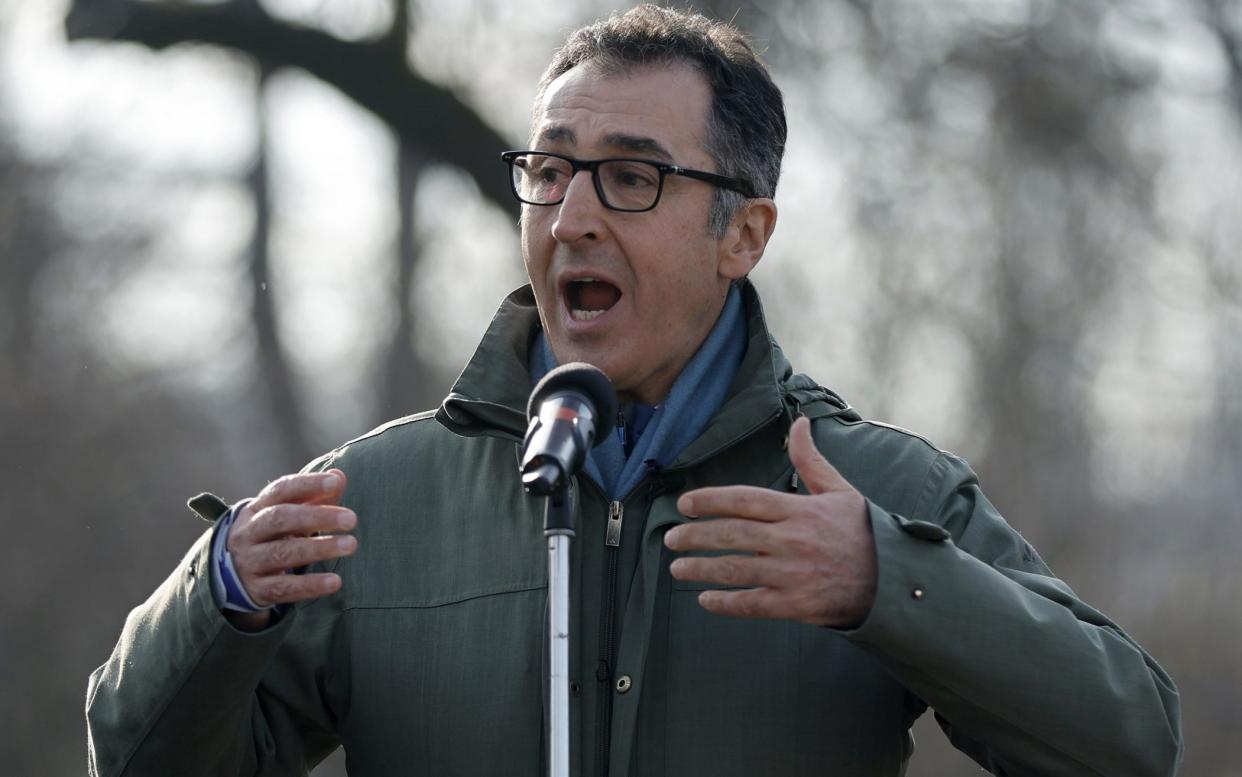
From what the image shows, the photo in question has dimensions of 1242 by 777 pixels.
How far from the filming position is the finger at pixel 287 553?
3314 mm

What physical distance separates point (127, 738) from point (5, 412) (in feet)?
23.3

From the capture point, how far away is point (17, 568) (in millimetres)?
10266

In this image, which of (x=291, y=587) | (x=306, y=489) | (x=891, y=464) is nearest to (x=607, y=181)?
(x=891, y=464)

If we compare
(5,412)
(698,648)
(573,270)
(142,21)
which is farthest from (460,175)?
(698,648)

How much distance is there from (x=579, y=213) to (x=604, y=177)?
124 millimetres

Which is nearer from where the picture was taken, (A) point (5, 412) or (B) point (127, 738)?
(B) point (127, 738)

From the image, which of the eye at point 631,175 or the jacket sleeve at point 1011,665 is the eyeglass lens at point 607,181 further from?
the jacket sleeve at point 1011,665

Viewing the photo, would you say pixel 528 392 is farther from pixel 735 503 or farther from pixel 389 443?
pixel 735 503

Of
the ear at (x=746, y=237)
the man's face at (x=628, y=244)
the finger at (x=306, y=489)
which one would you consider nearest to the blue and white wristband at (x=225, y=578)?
the finger at (x=306, y=489)

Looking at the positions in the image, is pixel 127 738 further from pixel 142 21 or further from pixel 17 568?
pixel 17 568

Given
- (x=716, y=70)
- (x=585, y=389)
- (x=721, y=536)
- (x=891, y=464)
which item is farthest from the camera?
(x=716, y=70)

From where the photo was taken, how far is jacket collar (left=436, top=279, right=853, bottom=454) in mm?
3973

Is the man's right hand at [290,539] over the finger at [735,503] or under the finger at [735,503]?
under

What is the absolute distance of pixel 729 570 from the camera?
3230 mm
